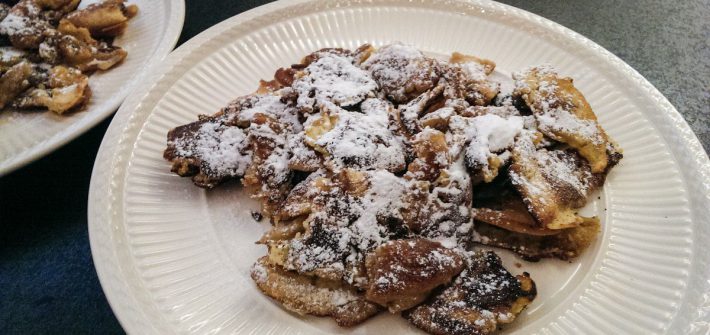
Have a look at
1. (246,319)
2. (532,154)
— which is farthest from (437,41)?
(246,319)

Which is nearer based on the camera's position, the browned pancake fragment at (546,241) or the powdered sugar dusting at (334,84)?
the browned pancake fragment at (546,241)

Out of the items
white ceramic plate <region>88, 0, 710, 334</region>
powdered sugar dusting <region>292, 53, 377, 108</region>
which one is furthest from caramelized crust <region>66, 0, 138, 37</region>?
powdered sugar dusting <region>292, 53, 377, 108</region>

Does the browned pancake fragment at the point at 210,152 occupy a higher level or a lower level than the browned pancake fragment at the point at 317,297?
higher

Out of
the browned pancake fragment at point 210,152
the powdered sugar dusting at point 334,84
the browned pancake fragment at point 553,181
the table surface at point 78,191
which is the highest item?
the powdered sugar dusting at point 334,84

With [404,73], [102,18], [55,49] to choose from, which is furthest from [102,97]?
[404,73]

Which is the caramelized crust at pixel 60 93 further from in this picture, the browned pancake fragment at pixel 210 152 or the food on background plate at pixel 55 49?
the browned pancake fragment at pixel 210 152

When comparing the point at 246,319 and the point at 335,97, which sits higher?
the point at 335,97

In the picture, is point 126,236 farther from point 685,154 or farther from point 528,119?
point 685,154

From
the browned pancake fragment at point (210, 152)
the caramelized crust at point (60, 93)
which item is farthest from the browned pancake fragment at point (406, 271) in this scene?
the caramelized crust at point (60, 93)
